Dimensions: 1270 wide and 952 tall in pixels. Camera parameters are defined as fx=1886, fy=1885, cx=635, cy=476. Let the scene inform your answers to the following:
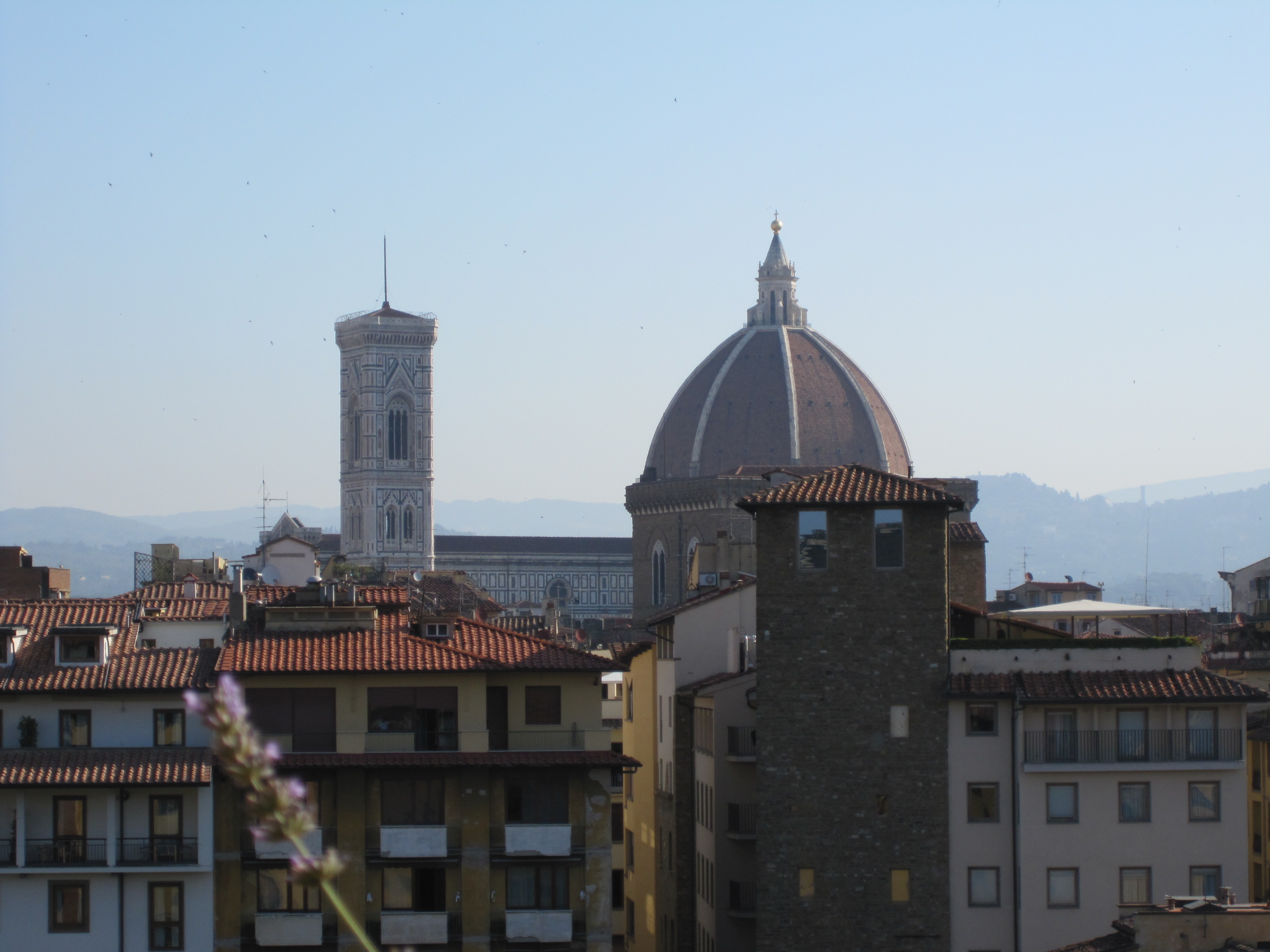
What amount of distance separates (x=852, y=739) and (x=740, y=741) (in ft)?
16.2

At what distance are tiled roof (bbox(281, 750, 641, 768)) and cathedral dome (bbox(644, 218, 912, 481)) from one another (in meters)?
87.0

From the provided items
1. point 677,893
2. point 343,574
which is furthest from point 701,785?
point 343,574

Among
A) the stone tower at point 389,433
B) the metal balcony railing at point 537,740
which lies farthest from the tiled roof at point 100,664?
the stone tower at point 389,433

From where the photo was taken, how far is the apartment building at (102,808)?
2838cm

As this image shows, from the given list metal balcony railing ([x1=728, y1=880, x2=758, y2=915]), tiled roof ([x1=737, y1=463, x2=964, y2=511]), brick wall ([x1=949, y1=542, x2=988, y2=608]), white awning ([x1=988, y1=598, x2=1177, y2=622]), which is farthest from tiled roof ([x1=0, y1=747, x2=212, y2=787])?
brick wall ([x1=949, y1=542, x2=988, y2=608])

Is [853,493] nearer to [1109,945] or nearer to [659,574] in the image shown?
[1109,945]

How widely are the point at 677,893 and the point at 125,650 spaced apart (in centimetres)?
1375

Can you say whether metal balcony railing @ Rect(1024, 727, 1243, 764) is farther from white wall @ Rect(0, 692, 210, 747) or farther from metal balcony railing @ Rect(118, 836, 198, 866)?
white wall @ Rect(0, 692, 210, 747)

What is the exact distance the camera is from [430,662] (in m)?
30.6

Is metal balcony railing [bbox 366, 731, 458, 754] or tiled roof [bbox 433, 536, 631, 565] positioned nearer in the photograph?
metal balcony railing [bbox 366, 731, 458, 754]

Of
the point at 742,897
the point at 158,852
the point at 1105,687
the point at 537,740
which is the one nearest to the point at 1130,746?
the point at 1105,687

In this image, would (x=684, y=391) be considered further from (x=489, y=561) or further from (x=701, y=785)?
(x=701, y=785)

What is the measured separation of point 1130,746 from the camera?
1200 inches

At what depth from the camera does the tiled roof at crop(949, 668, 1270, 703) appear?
3030cm
